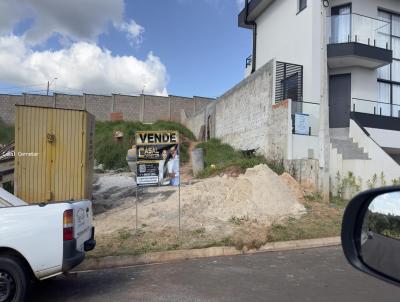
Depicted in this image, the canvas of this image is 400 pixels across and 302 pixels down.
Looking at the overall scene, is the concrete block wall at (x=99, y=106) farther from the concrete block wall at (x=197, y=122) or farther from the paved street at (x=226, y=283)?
the paved street at (x=226, y=283)

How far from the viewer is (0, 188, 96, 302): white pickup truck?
191 inches

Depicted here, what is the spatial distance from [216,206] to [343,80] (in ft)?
38.7

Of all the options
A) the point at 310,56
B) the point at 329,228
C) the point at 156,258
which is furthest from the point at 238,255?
the point at 310,56

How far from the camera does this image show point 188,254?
852 centimetres

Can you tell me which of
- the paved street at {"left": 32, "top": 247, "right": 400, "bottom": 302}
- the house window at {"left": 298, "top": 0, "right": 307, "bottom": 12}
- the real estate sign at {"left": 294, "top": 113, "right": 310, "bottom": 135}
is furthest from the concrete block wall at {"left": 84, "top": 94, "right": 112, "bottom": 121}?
the paved street at {"left": 32, "top": 247, "right": 400, "bottom": 302}

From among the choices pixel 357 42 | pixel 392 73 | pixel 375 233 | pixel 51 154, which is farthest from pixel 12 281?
pixel 392 73

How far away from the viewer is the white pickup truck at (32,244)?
15.9ft

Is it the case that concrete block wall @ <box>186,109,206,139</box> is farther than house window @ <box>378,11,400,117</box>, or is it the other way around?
concrete block wall @ <box>186,109,206,139</box>

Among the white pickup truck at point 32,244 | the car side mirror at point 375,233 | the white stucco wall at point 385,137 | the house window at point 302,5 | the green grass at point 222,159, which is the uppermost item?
the house window at point 302,5

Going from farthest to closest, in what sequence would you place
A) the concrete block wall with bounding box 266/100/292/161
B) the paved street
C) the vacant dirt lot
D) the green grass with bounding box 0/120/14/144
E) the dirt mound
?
the green grass with bounding box 0/120/14/144, the concrete block wall with bounding box 266/100/292/161, the dirt mound, the vacant dirt lot, the paved street

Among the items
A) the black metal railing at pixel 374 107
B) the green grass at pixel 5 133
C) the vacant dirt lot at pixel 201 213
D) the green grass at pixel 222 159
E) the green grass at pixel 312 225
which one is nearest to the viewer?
the vacant dirt lot at pixel 201 213

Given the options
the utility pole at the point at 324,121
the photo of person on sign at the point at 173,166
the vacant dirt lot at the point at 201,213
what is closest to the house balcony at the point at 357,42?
the utility pole at the point at 324,121

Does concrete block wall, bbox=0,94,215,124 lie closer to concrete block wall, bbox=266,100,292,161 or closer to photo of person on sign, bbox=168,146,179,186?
concrete block wall, bbox=266,100,292,161

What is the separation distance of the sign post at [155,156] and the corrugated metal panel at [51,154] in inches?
69.0
